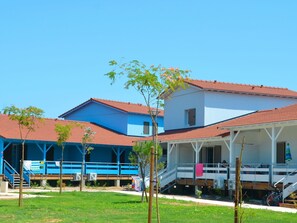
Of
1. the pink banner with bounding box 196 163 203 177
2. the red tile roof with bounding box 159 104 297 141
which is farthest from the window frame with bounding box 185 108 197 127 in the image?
the pink banner with bounding box 196 163 203 177

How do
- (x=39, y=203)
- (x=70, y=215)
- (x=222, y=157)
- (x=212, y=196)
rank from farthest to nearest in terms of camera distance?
(x=222, y=157), (x=212, y=196), (x=39, y=203), (x=70, y=215)

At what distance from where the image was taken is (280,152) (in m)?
29.9

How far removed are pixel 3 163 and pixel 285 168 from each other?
20.5 metres

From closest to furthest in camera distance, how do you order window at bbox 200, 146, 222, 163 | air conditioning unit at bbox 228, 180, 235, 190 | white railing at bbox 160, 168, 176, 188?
air conditioning unit at bbox 228, 180, 235, 190 → window at bbox 200, 146, 222, 163 → white railing at bbox 160, 168, 176, 188

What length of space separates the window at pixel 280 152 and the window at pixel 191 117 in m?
10.8

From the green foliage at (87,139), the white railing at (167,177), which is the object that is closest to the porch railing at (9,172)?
the green foliage at (87,139)

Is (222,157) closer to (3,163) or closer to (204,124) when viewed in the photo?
(204,124)

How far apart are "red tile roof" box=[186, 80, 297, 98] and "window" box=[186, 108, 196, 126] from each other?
6.83 feet

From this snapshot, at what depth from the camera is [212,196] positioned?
3177cm

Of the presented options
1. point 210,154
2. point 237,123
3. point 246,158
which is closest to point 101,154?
point 210,154

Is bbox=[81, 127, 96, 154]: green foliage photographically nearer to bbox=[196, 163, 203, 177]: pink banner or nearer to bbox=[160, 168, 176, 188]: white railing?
bbox=[160, 168, 176, 188]: white railing

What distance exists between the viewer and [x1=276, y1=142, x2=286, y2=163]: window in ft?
97.3

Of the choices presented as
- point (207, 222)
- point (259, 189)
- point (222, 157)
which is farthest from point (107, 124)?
point (207, 222)

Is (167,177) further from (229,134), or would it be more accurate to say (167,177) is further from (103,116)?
(103,116)
